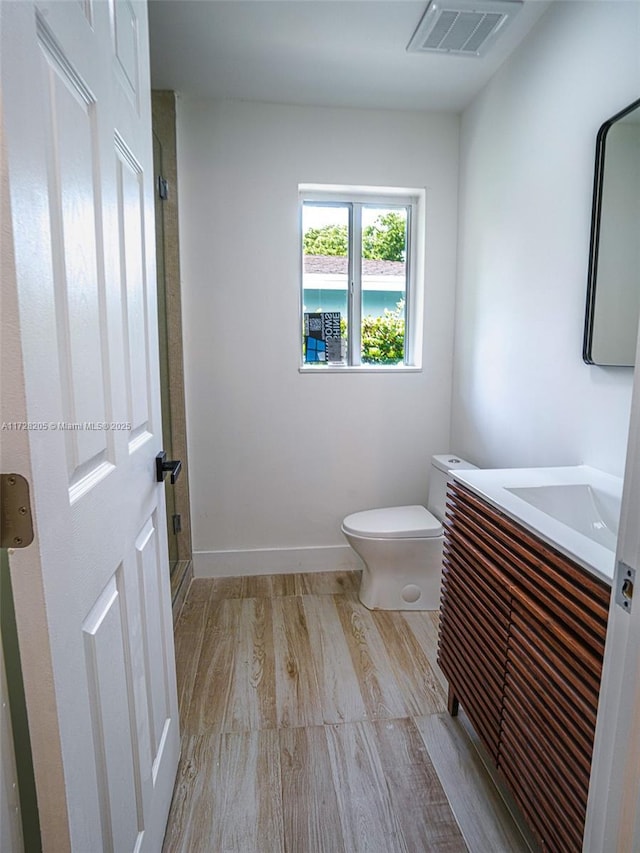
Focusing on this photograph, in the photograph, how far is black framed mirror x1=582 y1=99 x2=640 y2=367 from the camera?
1356 millimetres

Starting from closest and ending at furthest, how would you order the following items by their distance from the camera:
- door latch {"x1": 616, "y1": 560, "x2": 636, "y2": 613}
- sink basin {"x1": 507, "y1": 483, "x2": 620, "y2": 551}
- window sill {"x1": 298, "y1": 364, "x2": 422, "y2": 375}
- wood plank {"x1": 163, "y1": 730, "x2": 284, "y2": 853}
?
door latch {"x1": 616, "y1": 560, "x2": 636, "y2": 613} < wood plank {"x1": 163, "y1": 730, "x2": 284, "y2": 853} < sink basin {"x1": 507, "y1": 483, "x2": 620, "y2": 551} < window sill {"x1": 298, "y1": 364, "x2": 422, "y2": 375}

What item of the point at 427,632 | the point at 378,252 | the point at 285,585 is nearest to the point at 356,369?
the point at 378,252

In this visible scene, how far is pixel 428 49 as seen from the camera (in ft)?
6.17

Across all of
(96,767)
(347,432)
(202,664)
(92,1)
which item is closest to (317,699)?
(202,664)

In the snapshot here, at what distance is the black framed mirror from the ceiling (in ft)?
2.19

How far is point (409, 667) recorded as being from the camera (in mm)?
1905

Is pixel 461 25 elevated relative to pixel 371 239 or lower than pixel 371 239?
elevated

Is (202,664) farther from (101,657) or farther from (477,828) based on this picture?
(101,657)

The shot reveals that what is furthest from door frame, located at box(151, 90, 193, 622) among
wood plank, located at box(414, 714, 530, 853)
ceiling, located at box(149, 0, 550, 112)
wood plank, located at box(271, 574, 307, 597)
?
wood plank, located at box(414, 714, 530, 853)

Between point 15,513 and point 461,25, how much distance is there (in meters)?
2.13

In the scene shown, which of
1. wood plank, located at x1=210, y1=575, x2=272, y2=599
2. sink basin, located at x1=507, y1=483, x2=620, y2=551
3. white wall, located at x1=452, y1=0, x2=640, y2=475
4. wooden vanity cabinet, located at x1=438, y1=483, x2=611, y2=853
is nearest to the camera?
wooden vanity cabinet, located at x1=438, y1=483, x2=611, y2=853

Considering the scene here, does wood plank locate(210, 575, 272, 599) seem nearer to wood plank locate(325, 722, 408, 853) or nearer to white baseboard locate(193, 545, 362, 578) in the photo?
white baseboard locate(193, 545, 362, 578)

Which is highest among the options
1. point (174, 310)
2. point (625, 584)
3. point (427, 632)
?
point (174, 310)

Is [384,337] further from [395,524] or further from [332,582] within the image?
[332,582]
